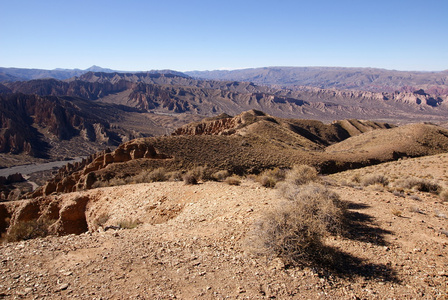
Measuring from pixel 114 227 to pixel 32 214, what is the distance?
32.4 ft

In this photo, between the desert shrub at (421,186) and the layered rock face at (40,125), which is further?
the layered rock face at (40,125)

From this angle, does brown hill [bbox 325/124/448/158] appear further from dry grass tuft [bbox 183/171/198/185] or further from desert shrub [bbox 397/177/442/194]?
dry grass tuft [bbox 183/171/198/185]

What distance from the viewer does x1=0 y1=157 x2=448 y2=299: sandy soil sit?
5.29 meters

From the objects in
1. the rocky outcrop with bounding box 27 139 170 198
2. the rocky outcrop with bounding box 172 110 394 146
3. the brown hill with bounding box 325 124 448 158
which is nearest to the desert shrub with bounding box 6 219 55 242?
the rocky outcrop with bounding box 27 139 170 198

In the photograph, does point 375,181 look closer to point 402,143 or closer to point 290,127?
point 402,143

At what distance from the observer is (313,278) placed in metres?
5.60

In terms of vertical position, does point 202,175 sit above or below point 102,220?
above

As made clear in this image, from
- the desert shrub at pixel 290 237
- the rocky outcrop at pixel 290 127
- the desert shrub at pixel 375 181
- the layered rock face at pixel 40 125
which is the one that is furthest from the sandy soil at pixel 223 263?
the layered rock face at pixel 40 125

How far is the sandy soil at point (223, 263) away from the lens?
5.29 m

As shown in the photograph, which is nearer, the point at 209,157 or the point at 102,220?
the point at 102,220

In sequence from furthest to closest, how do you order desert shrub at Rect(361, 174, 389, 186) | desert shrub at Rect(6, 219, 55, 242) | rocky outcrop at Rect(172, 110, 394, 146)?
rocky outcrop at Rect(172, 110, 394, 146) < desert shrub at Rect(361, 174, 389, 186) < desert shrub at Rect(6, 219, 55, 242)

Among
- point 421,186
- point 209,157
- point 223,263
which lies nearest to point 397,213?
point 421,186

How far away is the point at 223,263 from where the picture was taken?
630cm

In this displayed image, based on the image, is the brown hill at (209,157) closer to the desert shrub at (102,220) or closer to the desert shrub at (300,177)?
the desert shrub at (300,177)
